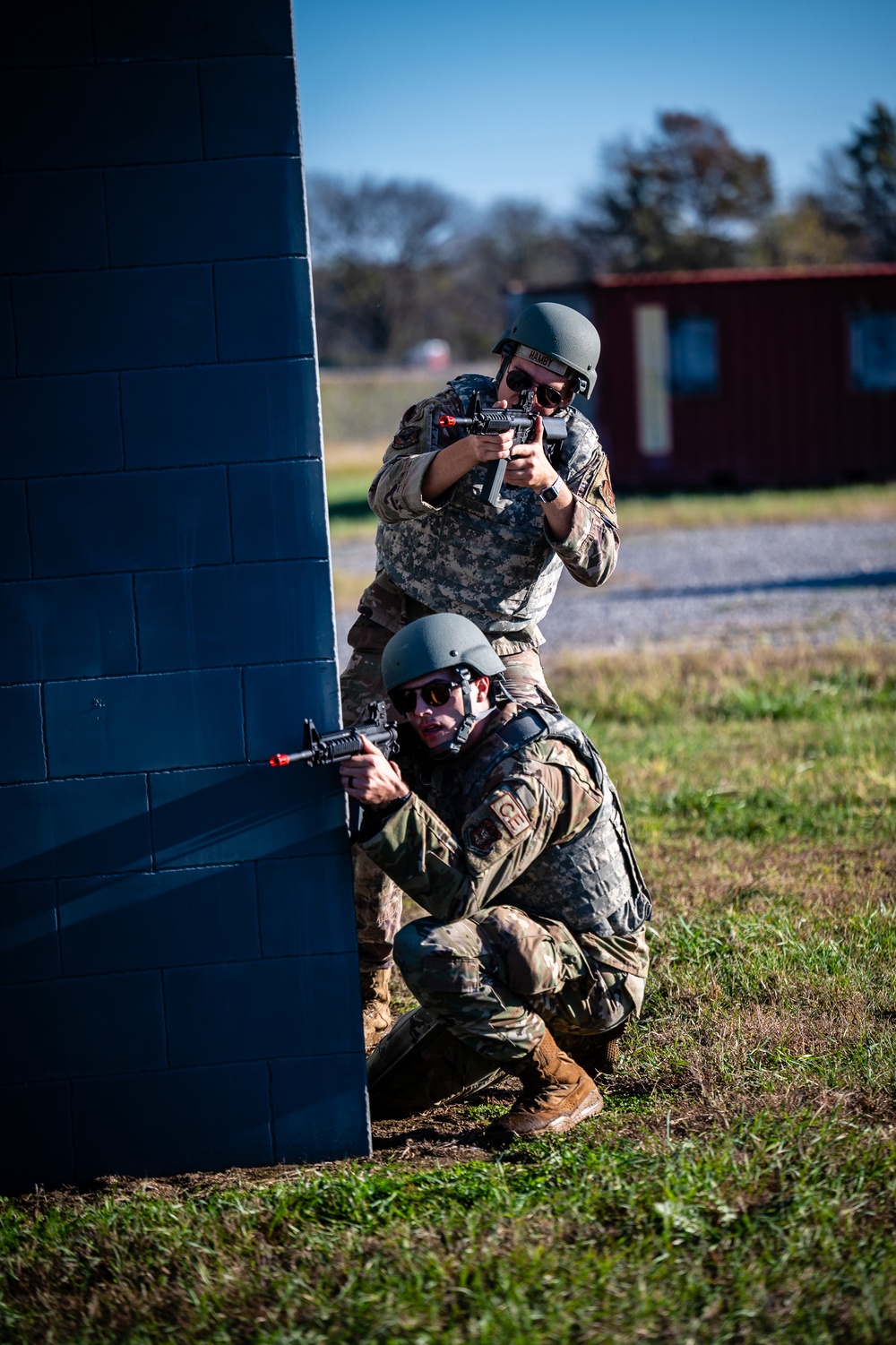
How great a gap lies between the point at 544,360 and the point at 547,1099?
2032mm

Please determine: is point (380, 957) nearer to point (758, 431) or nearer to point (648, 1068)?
point (648, 1068)

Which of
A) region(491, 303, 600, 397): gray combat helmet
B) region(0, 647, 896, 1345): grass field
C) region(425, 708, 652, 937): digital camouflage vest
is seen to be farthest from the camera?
region(491, 303, 600, 397): gray combat helmet

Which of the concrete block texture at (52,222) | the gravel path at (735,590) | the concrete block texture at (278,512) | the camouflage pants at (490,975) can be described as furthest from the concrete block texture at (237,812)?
the gravel path at (735,590)

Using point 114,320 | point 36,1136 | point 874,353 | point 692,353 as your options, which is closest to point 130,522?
point 114,320

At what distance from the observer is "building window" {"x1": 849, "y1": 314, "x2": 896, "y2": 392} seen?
22391 mm

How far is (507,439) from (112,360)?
3.43 ft

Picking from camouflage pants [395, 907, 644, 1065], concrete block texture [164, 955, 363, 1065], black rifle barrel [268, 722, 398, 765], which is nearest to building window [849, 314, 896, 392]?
camouflage pants [395, 907, 644, 1065]

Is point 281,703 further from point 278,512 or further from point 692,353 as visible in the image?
point 692,353

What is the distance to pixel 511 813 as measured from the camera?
3344 millimetres

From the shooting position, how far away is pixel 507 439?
367 cm

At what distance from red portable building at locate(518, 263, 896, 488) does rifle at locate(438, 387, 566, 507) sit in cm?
1875

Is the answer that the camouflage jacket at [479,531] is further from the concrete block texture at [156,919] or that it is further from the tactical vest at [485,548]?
the concrete block texture at [156,919]

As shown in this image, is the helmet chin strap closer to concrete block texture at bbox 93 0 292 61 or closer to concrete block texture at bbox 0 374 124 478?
concrete block texture at bbox 0 374 124 478

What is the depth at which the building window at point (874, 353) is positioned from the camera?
2239cm
